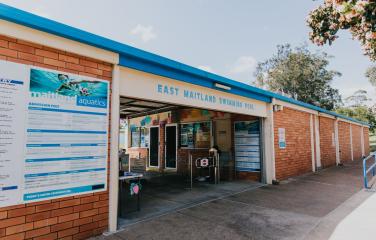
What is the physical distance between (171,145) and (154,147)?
4.04 feet

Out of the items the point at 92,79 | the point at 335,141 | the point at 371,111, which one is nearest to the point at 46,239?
the point at 92,79

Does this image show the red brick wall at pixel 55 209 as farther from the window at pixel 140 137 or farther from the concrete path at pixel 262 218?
the window at pixel 140 137

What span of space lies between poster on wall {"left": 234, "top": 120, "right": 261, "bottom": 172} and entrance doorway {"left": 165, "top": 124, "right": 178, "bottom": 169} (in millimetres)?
3222

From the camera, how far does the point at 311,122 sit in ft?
37.8

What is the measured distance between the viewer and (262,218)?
187 inches

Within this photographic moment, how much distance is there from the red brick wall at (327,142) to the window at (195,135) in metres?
6.32

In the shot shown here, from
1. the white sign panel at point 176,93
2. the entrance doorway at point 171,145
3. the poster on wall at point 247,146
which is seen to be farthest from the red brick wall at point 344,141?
the white sign panel at point 176,93

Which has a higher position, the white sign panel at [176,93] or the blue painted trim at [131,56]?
the blue painted trim at [131,56]

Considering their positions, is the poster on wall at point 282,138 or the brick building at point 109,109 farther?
the poster on wall at point 282,138

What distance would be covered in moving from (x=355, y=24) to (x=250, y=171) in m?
5.50

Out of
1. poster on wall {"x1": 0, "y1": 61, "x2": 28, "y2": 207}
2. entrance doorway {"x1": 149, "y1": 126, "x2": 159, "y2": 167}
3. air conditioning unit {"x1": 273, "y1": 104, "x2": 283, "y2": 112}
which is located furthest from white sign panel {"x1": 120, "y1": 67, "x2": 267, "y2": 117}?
entrance doorway {"x1": 149, "y1": 126, "x2": 159, "y2": 167}

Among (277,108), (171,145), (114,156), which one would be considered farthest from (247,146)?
(114,156)

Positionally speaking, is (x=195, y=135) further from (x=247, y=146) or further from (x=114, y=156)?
(x=114, y=156)

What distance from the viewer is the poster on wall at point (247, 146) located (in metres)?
8.63
